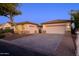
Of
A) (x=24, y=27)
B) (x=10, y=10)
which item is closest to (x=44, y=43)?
(x=24, y=27)

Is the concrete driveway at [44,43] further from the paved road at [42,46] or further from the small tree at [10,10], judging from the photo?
the small tree at [10,10]

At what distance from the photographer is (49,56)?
4879 millimetres

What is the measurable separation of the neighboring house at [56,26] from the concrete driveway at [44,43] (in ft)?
0.17

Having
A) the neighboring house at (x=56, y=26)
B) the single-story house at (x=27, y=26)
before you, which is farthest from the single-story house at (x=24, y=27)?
the neighboring house at (x=56, y=26)

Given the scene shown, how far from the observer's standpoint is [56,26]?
4.94 meters

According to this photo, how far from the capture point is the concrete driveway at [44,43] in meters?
4.88

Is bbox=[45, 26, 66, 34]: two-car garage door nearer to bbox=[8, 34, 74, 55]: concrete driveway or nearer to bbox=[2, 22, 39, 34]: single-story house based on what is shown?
bbox=[8, 34, 74, 55]: concrete driveway

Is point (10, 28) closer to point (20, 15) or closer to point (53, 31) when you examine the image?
point (20, 15)

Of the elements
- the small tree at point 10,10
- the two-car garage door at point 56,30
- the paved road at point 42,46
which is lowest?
the paved road at point 42,46

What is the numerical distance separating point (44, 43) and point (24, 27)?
1.06 ft

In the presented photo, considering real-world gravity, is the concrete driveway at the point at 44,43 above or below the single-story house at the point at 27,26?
below

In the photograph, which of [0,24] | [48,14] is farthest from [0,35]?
[48,14]

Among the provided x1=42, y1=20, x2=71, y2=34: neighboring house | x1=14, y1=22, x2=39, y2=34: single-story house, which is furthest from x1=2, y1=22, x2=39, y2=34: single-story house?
x1=42, y1=20, x2=71, y2=34: neighboring house

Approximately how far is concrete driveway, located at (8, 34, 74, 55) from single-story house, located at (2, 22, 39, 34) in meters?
0.08
